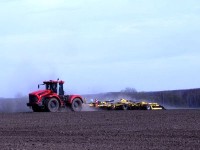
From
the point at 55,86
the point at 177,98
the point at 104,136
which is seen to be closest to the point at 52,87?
the point at 55,86

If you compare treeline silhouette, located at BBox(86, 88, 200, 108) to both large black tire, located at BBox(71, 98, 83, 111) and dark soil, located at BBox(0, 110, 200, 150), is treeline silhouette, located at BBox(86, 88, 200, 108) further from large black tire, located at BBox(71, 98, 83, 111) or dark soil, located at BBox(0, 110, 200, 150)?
dark soil, located at BBox(0, 110, 200, 150)

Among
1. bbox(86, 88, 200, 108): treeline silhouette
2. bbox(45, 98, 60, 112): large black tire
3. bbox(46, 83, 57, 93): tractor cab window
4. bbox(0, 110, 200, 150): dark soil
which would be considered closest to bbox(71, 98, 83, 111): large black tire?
bbox(45, 98, 60, 112): large black tire

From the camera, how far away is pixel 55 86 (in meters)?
46.0

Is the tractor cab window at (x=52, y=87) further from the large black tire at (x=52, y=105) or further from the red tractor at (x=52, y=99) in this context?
the large black tire at (x=52, y=105)

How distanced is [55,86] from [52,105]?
1.63 meters

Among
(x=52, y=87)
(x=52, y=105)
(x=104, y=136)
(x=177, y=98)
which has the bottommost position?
(x=104, y=136)

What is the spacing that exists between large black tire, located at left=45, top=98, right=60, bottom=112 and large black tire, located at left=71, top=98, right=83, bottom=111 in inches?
48.1

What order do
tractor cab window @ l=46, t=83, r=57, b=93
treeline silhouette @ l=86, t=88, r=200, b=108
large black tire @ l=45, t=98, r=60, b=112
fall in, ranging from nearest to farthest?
large black tire @ l=45, t=98, r=60, b=112 → tractor cab window @ l=46, t=83, r=57, b=93 → treeline silhouette @ l=86, t=88, r=200, b=108

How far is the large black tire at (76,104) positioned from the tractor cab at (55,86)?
3.59ft

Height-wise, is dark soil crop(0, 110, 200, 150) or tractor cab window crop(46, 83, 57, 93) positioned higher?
tractor cab window crop(46, 83, 57, 93)

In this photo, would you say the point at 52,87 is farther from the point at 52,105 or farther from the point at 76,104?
the point at 76,104

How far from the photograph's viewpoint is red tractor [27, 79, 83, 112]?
45.0 metres

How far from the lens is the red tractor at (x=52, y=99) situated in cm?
4497

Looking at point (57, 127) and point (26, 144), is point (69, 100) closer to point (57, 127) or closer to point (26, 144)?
point (57, 127)
